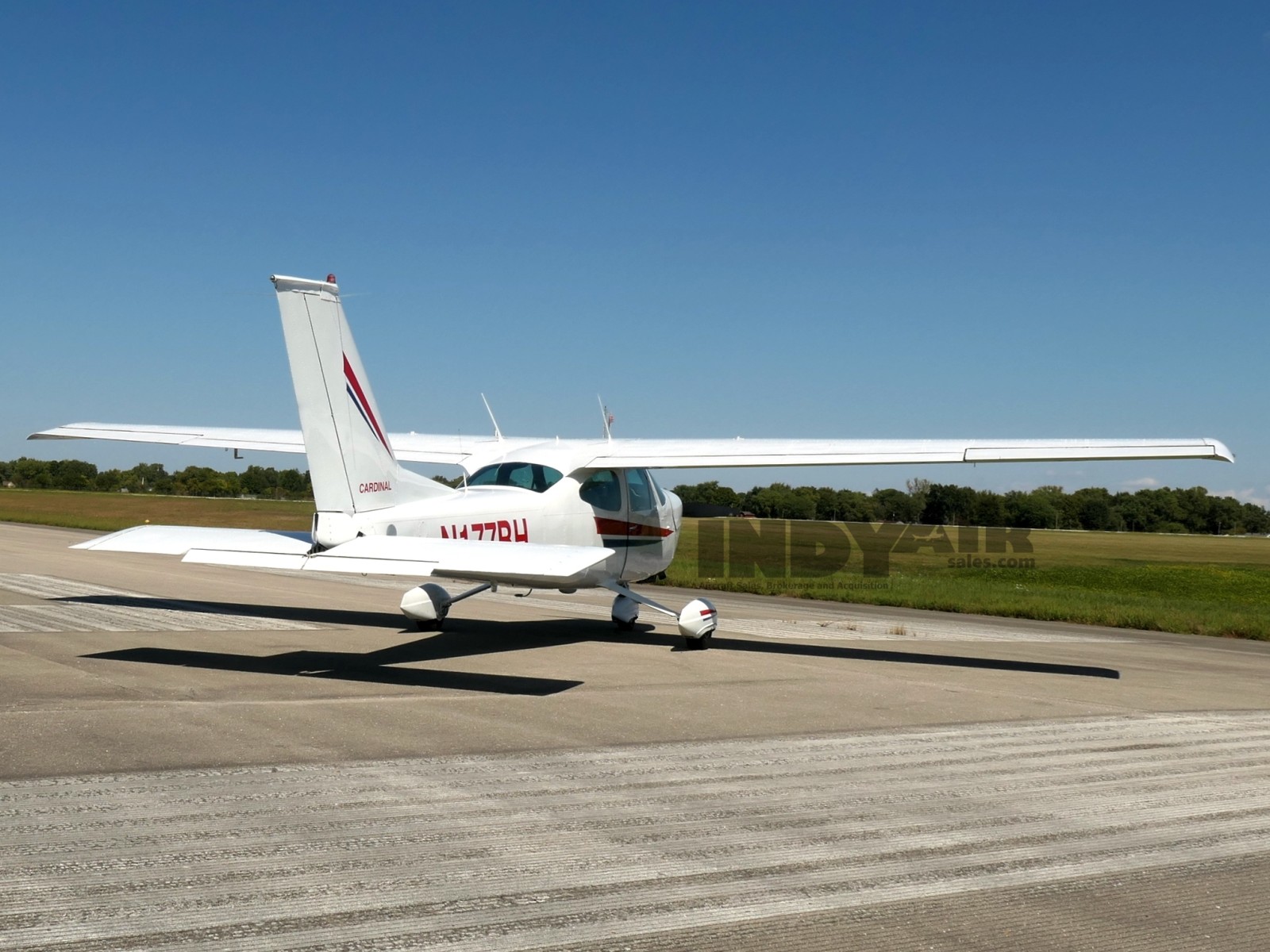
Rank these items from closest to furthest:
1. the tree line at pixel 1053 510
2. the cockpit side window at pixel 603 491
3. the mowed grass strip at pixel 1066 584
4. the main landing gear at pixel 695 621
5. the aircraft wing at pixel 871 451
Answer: the aircraft wing at pixel 871 451 < the main landing gear at pixel 695 621 < the cockpit side window at pixel 603 491 < the mowed grass strip at pixel 1066 584 < the tree line at pixel 1053 510

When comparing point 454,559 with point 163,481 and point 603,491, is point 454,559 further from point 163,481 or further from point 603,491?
point 163,481

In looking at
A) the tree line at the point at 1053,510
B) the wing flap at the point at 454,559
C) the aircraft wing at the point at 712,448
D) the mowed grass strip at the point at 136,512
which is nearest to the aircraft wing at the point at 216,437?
the aircraft wing at the point at 712,448

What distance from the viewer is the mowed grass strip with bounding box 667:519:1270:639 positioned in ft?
78.5

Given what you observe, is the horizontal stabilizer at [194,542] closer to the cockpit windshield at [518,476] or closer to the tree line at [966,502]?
the cockpit windshield at [518,476]

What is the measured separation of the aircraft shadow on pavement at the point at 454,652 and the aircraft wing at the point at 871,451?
2.45 meters

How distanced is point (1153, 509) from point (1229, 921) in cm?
12018

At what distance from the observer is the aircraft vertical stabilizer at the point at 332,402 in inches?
409

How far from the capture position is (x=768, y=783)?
677 cm

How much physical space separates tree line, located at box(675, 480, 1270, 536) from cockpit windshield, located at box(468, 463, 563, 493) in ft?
269

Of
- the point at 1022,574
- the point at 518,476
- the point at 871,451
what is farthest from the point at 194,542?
the point at 1022,574

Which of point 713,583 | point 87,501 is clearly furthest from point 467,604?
point 87,501

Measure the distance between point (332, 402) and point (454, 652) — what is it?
340cm

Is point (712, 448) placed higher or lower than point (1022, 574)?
higher

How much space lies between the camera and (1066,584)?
4134 cm
